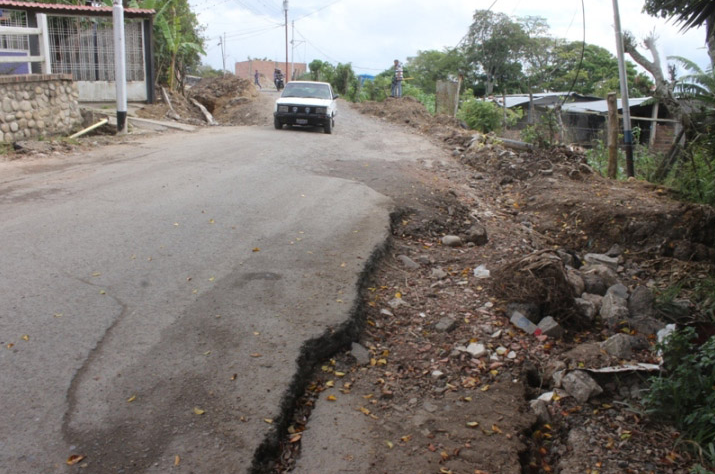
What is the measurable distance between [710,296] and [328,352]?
375 centimetres

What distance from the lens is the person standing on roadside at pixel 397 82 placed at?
28.5 m

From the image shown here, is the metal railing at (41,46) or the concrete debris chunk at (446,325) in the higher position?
the metal railing at (41,46)

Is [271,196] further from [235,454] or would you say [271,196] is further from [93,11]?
[93,11]

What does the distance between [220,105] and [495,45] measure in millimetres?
25824

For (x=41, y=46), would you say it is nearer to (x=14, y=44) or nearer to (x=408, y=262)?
(x=14, y=44)

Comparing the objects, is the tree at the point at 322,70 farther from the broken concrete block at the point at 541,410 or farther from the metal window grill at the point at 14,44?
the broken concrete block at the point at 541,410

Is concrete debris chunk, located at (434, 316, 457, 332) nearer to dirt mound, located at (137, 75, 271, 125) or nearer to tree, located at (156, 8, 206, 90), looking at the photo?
dirt mound, located at (137, 75, 271, 125)

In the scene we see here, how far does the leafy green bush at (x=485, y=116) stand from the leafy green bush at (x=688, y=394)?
16727mm

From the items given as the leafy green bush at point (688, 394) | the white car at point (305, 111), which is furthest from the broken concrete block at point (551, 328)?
the white car at point (305, 111)

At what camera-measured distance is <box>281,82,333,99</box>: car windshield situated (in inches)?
737

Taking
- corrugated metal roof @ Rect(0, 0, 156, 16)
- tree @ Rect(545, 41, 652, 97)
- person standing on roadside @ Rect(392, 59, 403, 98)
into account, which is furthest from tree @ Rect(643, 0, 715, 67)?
tree @ Rect(545, 41, 652, 97)

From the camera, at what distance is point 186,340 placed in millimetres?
4172

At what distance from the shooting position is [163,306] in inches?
183

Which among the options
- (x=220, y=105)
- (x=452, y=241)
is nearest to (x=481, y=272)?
(x=452, y=241)
